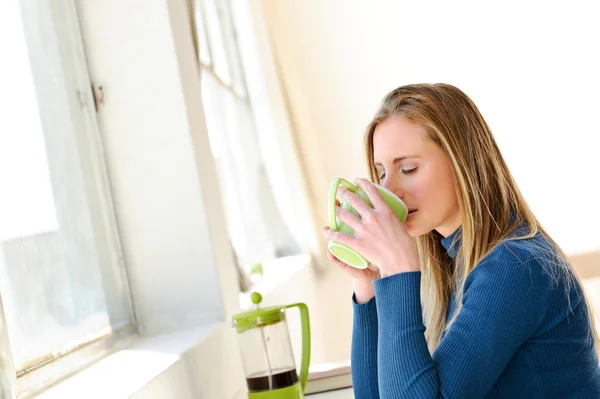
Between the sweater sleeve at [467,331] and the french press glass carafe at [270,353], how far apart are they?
0.90 ft

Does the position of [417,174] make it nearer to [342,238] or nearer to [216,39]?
[342,238]

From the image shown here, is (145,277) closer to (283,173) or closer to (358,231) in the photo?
(358,231)

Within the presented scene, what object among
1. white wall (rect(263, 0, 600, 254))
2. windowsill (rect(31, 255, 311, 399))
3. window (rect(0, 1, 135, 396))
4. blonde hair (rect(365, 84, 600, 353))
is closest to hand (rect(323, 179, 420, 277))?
blonde hair (rect(365, 84, 600, 353))

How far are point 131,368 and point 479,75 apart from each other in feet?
4.60

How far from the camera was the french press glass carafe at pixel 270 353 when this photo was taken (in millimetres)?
1364

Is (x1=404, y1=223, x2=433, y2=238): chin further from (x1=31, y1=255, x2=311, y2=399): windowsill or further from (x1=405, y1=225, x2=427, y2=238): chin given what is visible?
(x1=31, y1=255, x2=311, y2=399): windowsill

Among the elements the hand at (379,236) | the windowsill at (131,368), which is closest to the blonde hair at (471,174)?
the hand at (379,236)

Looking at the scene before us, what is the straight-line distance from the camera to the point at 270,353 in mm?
1475

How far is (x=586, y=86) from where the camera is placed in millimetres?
2369

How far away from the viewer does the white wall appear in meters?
2.32

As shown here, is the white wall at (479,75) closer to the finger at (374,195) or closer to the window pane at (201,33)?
the window pane at (201,33)

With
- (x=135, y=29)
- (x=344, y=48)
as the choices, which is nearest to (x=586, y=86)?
(x=344, y=48)

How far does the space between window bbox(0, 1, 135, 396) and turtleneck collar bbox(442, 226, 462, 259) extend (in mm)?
628

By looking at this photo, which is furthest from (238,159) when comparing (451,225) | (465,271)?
(465,271)
